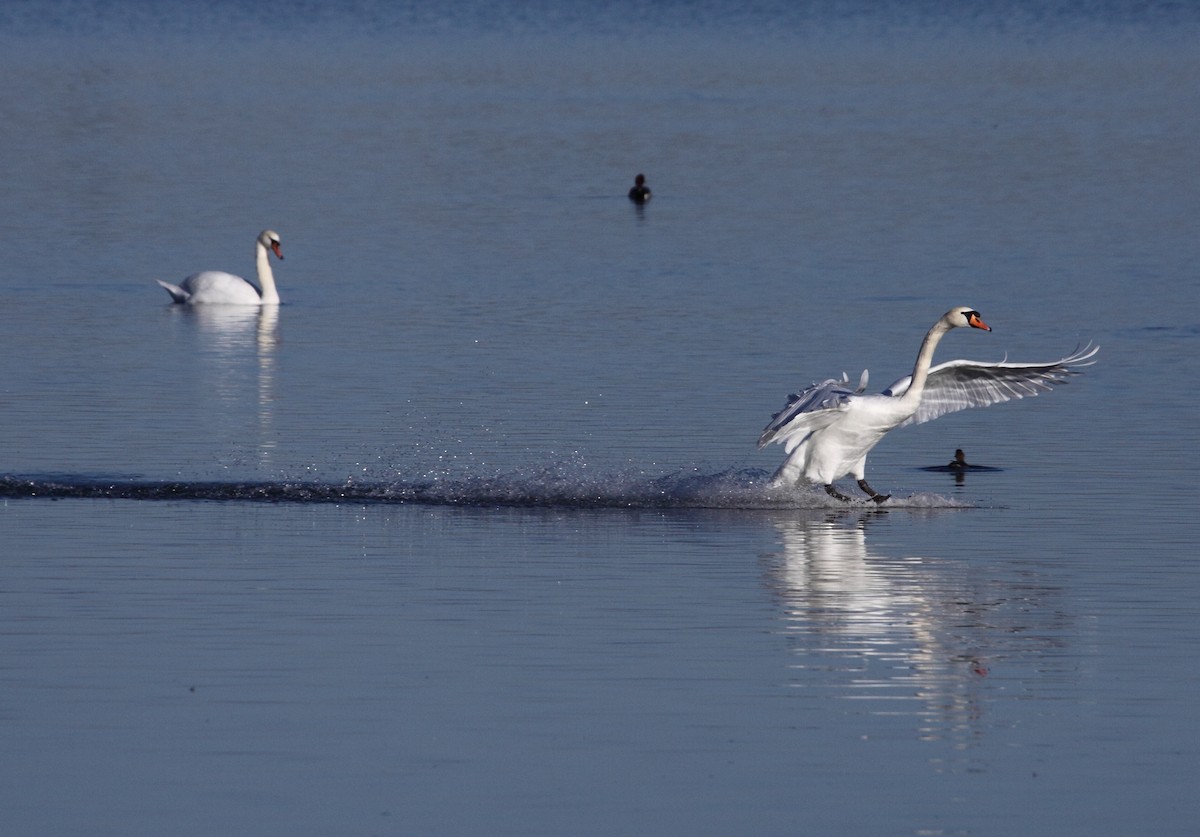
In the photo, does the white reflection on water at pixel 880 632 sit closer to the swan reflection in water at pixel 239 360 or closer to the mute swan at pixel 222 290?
the swan reflection in water at pixel 239 360

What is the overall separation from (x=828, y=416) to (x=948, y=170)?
27.8 metres

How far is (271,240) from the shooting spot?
29938mm

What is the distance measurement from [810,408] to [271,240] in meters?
15.5

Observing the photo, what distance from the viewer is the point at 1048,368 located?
53.8 feet

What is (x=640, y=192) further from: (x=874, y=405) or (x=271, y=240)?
(x=874, y=405)

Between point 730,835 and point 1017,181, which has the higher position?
point 1017,181

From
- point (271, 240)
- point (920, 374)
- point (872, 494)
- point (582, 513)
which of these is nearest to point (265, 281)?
point (271, 240)

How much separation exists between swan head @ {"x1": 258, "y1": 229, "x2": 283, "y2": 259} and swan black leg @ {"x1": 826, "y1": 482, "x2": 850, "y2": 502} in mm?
14330

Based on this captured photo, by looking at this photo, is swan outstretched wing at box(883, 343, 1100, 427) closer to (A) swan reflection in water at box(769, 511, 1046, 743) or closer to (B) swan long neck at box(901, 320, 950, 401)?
(B) swan long neck at box(901, 320, 950, 401)

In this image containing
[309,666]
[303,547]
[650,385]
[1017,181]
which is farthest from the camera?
[1017,181]

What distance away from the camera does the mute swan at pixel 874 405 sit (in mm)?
15633

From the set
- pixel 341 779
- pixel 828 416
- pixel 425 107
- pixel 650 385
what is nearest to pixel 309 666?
pixel 341 779

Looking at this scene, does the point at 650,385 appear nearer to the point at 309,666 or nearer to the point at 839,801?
the point at 309,666

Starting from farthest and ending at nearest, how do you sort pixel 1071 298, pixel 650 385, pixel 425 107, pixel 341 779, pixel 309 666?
pixel 425 107 → pixel 1071 298 → pixel 650 385 → pixel 309 666 → pixel 341 779
